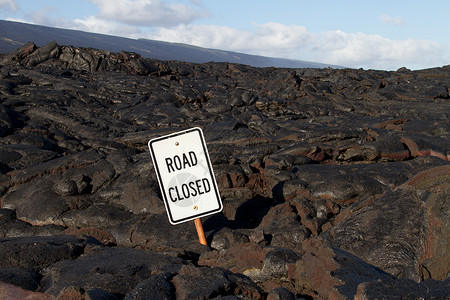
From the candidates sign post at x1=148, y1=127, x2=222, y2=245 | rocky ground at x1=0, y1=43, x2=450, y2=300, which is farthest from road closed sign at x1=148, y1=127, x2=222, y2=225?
rocky ground at x1=0, y1=43, x2=450, y2=300

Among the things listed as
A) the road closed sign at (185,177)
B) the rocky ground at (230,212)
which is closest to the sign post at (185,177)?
the road closed sign at (185,177)

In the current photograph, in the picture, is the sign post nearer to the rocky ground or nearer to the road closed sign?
the road closed sign

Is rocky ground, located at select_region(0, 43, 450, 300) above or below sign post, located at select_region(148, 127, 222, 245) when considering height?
below

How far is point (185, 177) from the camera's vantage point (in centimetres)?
554

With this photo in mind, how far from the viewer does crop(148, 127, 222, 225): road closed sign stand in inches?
217

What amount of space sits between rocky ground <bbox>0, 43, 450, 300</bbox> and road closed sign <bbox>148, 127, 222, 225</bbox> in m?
0.57

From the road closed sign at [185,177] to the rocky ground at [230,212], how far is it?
565 millimetres

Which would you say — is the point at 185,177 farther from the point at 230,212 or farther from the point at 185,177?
the point at 230,212

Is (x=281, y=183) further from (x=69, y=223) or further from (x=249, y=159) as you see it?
(x=69, y=223)

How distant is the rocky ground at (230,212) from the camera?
3863 mm

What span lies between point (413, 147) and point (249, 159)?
4.66 metres

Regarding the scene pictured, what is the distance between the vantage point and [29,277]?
4371mm

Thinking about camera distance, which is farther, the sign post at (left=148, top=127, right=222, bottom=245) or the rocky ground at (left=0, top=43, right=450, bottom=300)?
the sign post at (left=148, top=127, right=222, bottom=245)

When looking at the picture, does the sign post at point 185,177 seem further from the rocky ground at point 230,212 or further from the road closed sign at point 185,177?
the rocky ground at point 230,212
